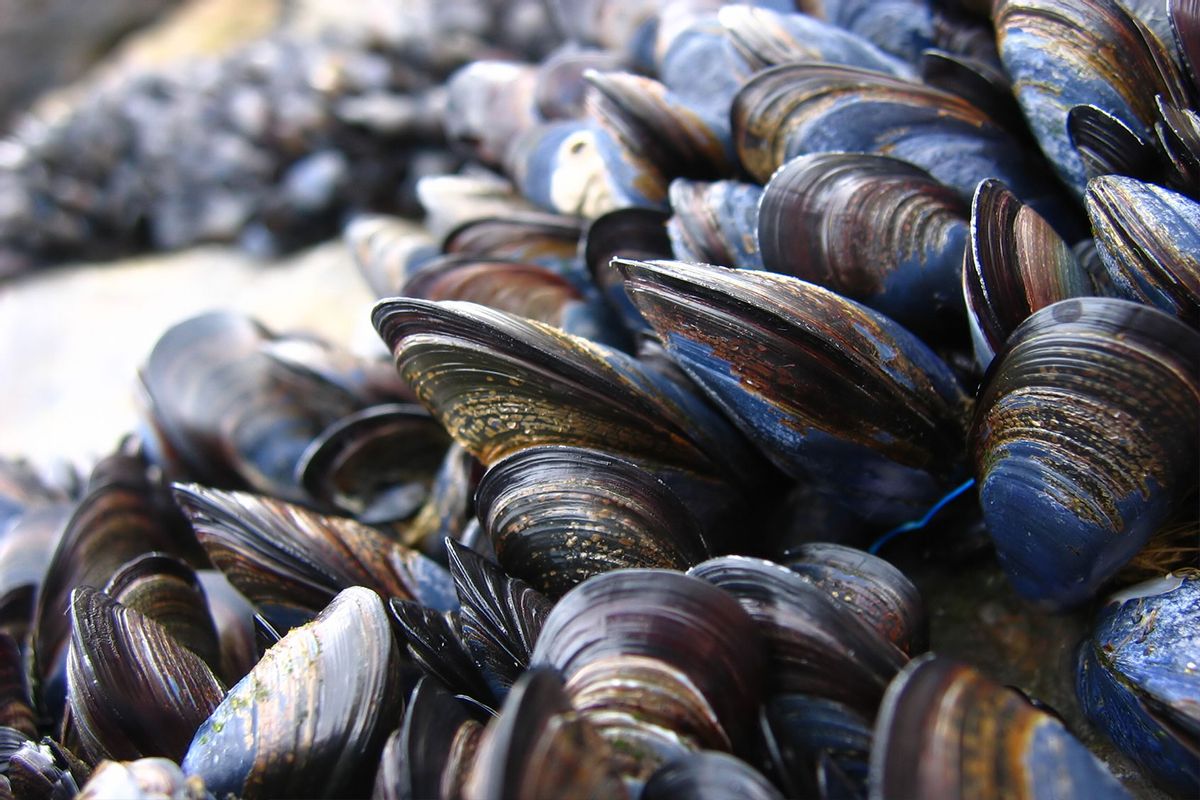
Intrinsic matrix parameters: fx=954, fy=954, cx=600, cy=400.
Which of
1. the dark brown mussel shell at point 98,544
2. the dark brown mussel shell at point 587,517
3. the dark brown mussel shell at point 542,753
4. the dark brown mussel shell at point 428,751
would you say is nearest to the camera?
the dark brown mussel shell at point 542,753

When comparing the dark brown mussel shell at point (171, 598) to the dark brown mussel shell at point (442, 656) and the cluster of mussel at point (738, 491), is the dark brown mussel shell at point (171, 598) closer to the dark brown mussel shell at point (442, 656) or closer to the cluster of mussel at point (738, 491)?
the cluster of mussel at point (738, 491)

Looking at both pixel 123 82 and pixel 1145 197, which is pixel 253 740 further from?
pixel 123 82

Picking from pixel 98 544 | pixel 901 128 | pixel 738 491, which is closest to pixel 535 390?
pixel 738 491

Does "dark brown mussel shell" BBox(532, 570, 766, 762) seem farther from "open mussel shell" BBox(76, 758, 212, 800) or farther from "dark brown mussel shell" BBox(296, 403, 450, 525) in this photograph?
"dark brown mussel shell" BBox(296, 403, 450, 525)

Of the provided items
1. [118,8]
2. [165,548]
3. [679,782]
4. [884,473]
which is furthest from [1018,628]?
[118,8]

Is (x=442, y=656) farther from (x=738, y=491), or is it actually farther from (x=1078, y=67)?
(x=1078, y=67)

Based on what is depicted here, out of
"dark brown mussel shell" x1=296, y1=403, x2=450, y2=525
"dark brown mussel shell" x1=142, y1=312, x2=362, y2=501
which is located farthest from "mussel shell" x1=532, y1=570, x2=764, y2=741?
"dark brown mussel shell" x1=142, y1=312, x2=362, y2=501

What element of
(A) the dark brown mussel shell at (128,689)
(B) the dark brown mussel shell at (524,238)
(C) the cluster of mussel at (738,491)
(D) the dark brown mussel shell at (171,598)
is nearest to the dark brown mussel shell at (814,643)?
(C) the cluster of mussel at (738,491)
